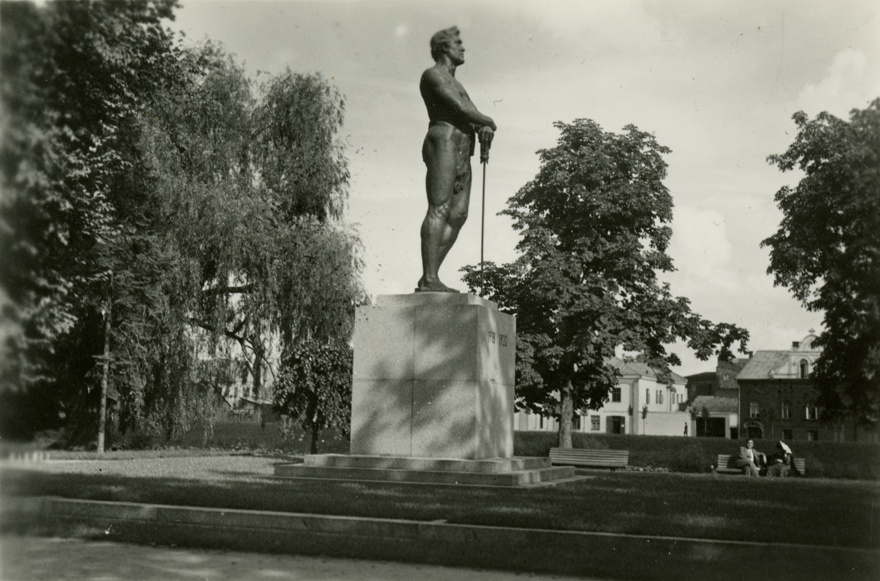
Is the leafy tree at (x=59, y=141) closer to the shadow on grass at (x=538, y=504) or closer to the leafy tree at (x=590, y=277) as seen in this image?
the shadow on grass at (x=538, y=504)

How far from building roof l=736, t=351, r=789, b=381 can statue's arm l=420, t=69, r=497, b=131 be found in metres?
69.0

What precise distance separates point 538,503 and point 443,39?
6267mm

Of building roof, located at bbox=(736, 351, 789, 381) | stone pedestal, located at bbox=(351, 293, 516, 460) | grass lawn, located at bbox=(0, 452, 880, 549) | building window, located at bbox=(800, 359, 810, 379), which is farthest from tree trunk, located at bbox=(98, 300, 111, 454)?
building roof, located at bbox=(736, 351, 789, 381)

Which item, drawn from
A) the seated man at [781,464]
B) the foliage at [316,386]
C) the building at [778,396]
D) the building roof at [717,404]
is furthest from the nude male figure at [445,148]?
the building roof at [717,404]

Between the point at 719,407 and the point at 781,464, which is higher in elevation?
the point at 719,407

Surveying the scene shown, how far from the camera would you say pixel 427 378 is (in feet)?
37.7

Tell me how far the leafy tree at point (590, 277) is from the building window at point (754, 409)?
44436mm

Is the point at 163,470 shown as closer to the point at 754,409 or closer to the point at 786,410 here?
the point at 786,410

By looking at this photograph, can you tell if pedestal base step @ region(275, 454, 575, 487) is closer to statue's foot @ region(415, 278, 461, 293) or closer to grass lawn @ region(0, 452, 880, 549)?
grass lawn @ region(0, 452, 880, 549)

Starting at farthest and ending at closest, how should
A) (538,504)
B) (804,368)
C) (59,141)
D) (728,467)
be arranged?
(804,368), (728,467), (59,141), (538,504)

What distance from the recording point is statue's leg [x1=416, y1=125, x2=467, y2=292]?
1202 cm

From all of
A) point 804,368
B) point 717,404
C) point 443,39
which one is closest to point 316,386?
point 443,39

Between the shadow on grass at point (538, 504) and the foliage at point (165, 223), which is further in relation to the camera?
the foliage at point (165, 223)

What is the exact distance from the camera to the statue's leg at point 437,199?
1202 cm
